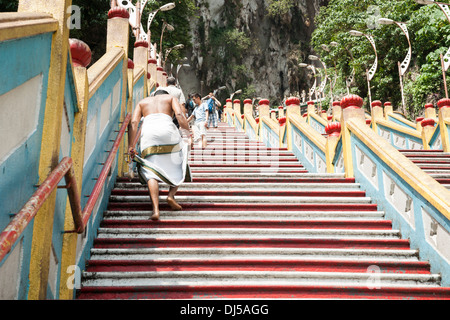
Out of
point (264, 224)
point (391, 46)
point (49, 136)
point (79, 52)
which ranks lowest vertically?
point (264, 224)

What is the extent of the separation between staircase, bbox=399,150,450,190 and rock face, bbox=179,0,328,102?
112 ft

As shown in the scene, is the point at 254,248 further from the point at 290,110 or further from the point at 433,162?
the point at 290,110

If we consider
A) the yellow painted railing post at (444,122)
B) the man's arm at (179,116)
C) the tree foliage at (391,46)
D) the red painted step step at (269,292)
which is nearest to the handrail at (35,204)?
the red painted step step at (269,292)

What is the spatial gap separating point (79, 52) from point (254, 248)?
2267mm

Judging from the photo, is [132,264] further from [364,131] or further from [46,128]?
[364,131]

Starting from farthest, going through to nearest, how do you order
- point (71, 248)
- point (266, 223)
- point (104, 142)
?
point (104, 142), point (266, 223), point (71, 248)

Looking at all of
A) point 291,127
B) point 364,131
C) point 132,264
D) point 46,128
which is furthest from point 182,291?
point 291,127

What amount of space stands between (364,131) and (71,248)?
384cm

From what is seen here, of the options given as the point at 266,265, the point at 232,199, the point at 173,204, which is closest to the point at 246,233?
the point at 266,265

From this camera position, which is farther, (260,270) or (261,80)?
(261,80)

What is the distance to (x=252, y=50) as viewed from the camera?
143ft

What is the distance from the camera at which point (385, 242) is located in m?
3.95

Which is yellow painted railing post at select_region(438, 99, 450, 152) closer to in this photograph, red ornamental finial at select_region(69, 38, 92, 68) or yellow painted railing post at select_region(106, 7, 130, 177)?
yellow painted railing post at select_region(106, 7, 130, 177)

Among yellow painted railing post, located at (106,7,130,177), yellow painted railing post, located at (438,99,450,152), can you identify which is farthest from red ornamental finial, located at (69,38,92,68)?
yellow painted railing post, located at (438,99,450,152)
